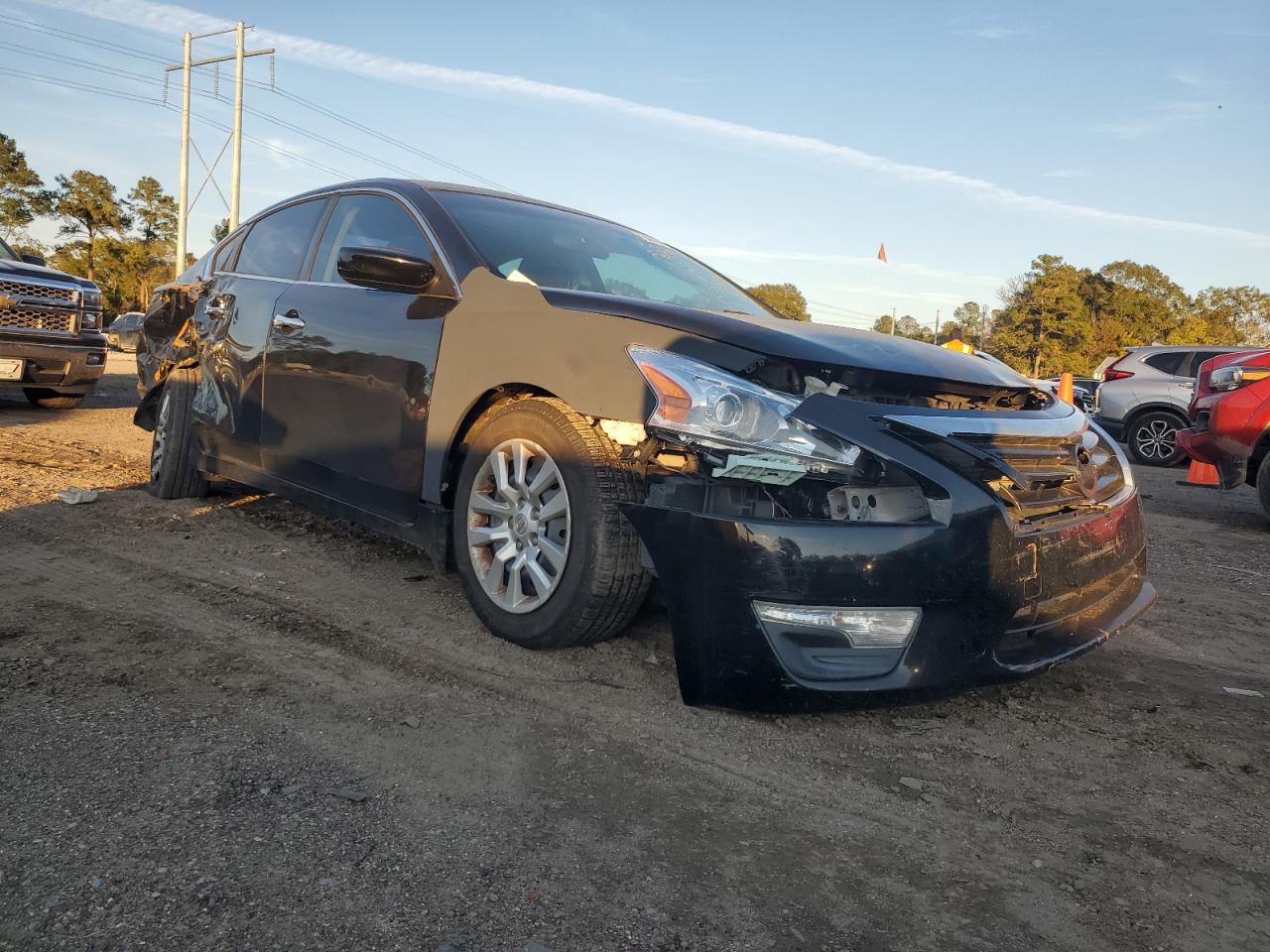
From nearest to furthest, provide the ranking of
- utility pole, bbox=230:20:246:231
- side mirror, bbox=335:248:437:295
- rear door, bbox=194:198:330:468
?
side mirror, bbox=335:248:437:295 < rear door, bbox=194:198:330:468 < utility pole, bbox=230:20:246:231

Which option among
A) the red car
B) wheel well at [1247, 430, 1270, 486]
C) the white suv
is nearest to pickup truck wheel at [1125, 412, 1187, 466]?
the white suv

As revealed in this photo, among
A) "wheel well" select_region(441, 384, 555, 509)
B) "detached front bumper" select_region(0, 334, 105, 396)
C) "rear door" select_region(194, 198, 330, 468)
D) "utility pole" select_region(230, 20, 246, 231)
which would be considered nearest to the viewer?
"wheel well" select_region(441, 384, 555, 509)

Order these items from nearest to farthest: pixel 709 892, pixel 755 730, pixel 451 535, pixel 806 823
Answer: pixel 709 892 → pixel 806 823 → pixel 755 730 → pixel 451 535

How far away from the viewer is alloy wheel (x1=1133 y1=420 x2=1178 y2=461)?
12.5 m

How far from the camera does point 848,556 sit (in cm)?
231

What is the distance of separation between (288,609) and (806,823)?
211cm

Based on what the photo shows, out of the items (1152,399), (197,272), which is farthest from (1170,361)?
(197,272)

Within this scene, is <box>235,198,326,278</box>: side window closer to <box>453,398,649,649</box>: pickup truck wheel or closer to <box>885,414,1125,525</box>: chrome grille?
<box>453,398,649,649</box>: pickup truck wheel

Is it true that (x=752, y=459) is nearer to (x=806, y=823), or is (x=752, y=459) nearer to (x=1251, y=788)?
(x=806, y=823)

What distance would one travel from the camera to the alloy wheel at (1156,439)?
491 inches

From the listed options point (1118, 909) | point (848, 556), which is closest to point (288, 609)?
point (848, 556)

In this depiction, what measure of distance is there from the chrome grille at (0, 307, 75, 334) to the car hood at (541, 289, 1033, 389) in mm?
7498

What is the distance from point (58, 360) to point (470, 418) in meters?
7.20

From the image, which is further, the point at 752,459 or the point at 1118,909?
the point at 752,459
